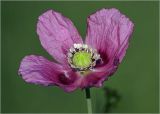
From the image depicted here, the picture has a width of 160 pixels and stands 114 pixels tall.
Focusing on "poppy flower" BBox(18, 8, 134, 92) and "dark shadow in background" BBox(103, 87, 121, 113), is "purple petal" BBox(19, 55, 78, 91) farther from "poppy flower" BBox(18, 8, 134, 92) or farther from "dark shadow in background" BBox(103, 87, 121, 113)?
"dark shadow in background" BBox(103, 87, 121, 113)

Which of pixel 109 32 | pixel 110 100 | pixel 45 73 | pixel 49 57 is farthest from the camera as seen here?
pixel 49 57

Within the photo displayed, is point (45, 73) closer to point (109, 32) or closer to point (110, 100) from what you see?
point (109, 32)

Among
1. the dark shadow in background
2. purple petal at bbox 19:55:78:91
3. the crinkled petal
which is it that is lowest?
the dark shadow in background

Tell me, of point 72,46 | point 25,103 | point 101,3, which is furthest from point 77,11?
point 72,46

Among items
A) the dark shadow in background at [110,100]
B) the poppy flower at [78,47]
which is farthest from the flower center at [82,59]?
the dark shadow in background at [110,100]

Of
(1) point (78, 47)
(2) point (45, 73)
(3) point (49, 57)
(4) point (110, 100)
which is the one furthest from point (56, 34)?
(3) point (49, 57)

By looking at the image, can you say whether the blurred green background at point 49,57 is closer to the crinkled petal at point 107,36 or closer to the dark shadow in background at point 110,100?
the dark shadow in background at point 110,100

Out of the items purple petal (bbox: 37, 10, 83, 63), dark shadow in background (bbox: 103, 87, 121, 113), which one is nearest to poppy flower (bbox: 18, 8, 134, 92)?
purple petal (bbox: 37, 10, 83, 63)
